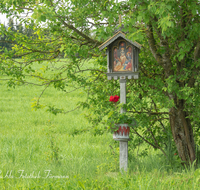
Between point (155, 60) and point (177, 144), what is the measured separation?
5.75 feet

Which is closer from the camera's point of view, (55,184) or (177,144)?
(55,184)

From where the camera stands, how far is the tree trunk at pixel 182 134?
472 centimetres

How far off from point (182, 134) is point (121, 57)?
1999mm

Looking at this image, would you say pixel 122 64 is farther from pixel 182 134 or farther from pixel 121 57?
pixel 182 134

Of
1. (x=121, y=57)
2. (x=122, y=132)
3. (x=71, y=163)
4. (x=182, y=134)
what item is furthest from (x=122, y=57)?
(x=71, y=163)

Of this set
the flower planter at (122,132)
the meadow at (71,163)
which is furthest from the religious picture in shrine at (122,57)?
the meadow at (71,163)

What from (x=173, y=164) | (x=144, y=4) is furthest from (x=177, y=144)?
(x=144, y=4)

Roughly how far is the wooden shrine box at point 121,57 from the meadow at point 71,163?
4.21 ft

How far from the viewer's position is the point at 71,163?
5031mm

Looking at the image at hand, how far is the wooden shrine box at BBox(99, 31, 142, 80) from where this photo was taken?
417 cm

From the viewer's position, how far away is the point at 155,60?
4.79 metres

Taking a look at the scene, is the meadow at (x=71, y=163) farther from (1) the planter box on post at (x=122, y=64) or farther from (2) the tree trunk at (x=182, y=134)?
(1) the planter box on post at (x=122, y=64)

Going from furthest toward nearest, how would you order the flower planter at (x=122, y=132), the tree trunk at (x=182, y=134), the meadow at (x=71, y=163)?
the tree trunk at (x=182, y=134) < the flower planter at (x=122, y=132) < the meadow at (x=71, y=163)

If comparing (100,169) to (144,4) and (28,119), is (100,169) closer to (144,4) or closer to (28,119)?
(144,4)
